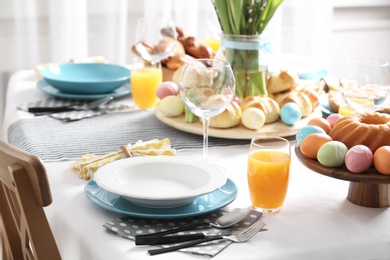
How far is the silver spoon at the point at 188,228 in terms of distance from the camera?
1.09m

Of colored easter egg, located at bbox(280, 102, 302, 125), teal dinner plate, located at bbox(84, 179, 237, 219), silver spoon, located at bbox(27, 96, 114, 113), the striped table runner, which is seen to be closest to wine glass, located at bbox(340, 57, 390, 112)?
colored easter egg, located at bbox(280, 102, 302, 125)

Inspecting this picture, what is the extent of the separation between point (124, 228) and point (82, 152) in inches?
18.0

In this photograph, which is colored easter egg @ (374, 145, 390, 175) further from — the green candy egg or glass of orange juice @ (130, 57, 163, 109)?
glass of orange juice @ (130, 57, 163, 109)

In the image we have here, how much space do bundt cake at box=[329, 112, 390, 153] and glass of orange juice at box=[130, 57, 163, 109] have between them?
29.3 inches

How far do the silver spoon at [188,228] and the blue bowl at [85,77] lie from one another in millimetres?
920

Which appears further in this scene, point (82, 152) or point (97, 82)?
point (97, 82)

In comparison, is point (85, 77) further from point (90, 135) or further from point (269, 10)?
point (269, 10)

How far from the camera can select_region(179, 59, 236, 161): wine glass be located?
4.48 ft

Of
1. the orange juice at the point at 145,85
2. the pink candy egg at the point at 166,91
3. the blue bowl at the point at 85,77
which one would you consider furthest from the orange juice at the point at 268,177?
the blue bowl at the point at 85,77

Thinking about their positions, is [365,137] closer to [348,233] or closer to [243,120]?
[348,233]

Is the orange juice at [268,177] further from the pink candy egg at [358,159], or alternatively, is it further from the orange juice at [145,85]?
the orange juice at [145,85]

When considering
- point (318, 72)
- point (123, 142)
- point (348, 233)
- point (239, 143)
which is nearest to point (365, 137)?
point (348, 233)

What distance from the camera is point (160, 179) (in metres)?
1.33

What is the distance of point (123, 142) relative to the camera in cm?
164
